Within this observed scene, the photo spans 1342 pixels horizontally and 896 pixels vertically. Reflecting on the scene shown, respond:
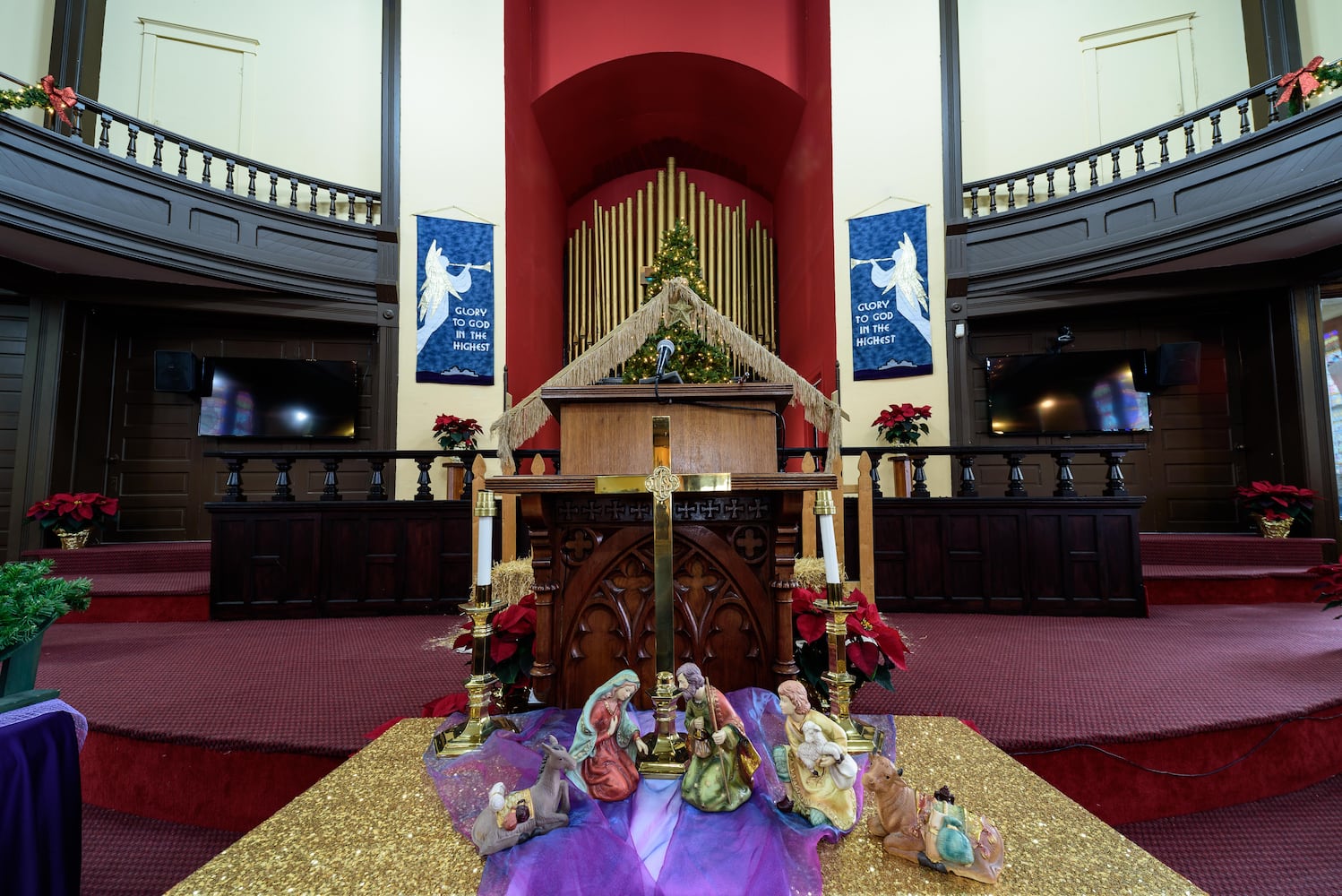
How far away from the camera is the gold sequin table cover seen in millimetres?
793

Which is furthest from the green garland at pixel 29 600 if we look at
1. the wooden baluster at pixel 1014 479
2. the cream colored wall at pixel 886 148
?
the cream colored wall at pixel 886 148

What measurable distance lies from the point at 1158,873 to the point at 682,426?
1121 millimetres

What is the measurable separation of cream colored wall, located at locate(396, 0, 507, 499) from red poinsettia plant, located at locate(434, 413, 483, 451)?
0.21 metres

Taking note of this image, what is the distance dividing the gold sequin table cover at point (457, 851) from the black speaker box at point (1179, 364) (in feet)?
19.8

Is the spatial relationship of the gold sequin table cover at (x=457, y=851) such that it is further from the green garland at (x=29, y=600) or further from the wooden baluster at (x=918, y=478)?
the wooden baluster at (x=918, y=478)

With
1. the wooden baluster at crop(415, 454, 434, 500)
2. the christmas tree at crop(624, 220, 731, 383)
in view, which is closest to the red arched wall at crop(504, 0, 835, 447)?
the wooden baluster at crop(415, 454, 434, 500)

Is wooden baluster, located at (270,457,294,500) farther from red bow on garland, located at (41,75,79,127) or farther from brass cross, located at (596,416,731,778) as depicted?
red bow on garland, located at (41,75,79,127)

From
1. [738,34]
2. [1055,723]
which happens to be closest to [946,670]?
[1055,723]

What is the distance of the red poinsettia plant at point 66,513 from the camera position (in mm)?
4504

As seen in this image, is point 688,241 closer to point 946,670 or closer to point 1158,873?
point 946,670

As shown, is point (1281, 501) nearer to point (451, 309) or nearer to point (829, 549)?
point (829, 549)

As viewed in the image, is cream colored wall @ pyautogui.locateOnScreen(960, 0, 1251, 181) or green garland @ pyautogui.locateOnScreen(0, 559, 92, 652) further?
cream colored wall @ pyautogui.locateOnScreen(960, 0, 1251, 181)

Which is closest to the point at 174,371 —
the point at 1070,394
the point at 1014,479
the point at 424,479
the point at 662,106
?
the point at 424,479

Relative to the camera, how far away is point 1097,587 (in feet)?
10.5
